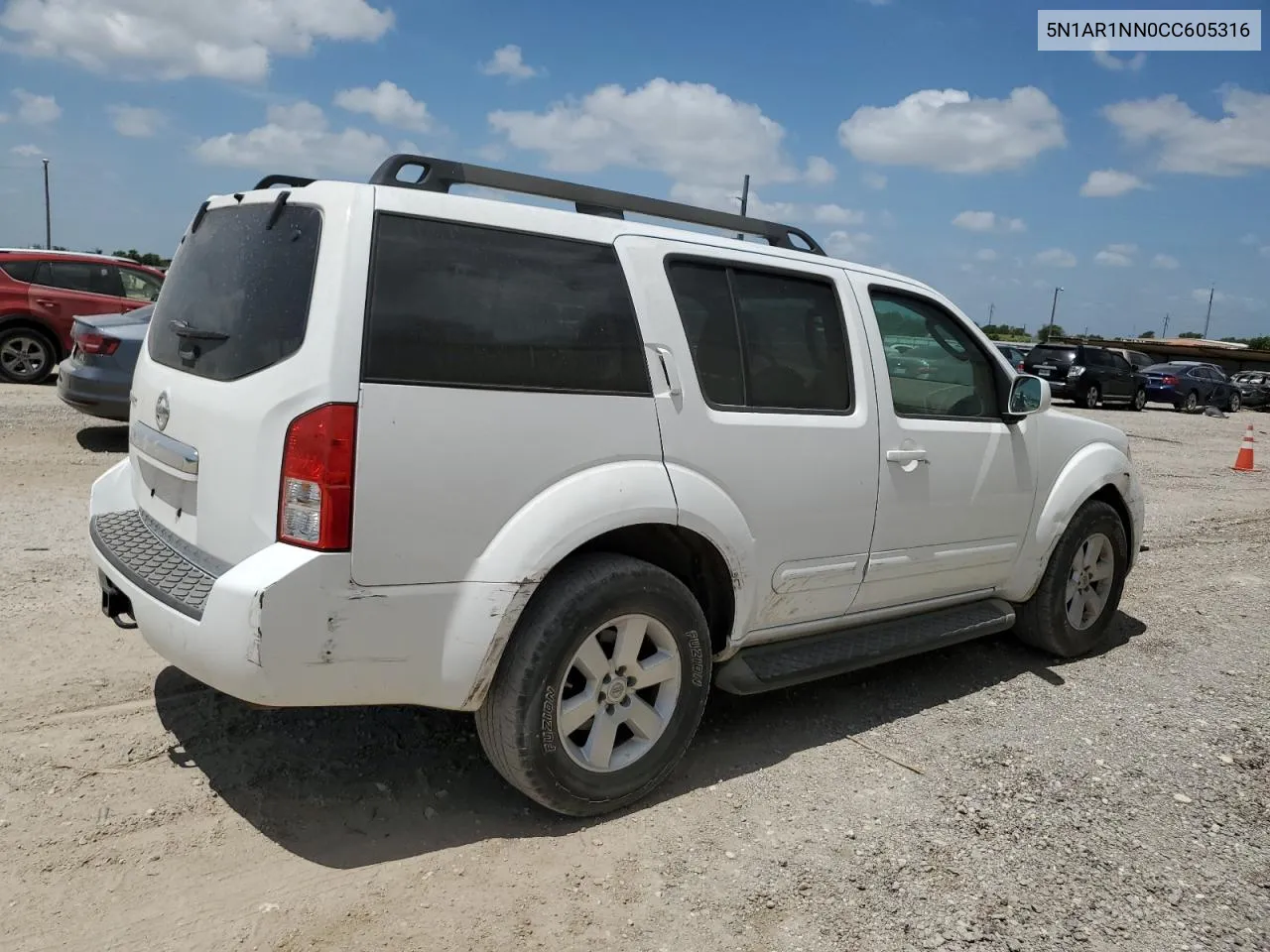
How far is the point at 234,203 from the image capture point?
3.34 metres

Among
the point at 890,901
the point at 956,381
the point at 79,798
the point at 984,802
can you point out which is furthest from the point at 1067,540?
the point at 79,798

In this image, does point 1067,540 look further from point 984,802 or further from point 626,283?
point 626,283

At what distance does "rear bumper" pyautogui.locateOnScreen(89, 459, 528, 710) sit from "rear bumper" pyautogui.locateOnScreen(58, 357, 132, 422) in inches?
241

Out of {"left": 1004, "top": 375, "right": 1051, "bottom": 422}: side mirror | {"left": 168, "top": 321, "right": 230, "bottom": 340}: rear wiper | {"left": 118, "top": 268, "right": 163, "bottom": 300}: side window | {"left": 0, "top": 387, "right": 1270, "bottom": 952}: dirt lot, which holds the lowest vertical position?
{"left": 0, "top": 387, "right": 1270, "bottom": 952}: dirt lot

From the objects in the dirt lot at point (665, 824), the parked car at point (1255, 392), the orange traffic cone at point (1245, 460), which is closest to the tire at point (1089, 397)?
the orange traffic cone at point (1245, 460)

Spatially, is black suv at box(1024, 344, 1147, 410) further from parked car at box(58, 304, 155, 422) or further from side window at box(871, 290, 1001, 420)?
side window at box(871, 290, 1001, 420)

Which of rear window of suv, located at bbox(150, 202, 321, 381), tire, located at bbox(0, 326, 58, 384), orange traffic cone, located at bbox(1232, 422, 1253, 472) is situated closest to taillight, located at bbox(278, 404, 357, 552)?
rear window of suv, located at bbox(150, 202, 321, 381)

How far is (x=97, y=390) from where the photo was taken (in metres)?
8.45

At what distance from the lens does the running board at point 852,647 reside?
3.73 meters

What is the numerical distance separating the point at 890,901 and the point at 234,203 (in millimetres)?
3059

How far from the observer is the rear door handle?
4.02m

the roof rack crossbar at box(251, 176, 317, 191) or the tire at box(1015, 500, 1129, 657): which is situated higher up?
the roof rack crossbar at box(251, 176, 317, 191)

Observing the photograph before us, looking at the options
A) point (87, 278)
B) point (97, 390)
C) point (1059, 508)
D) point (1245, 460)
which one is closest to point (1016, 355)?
point (1245, 460)

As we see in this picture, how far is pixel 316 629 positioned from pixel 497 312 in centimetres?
106
